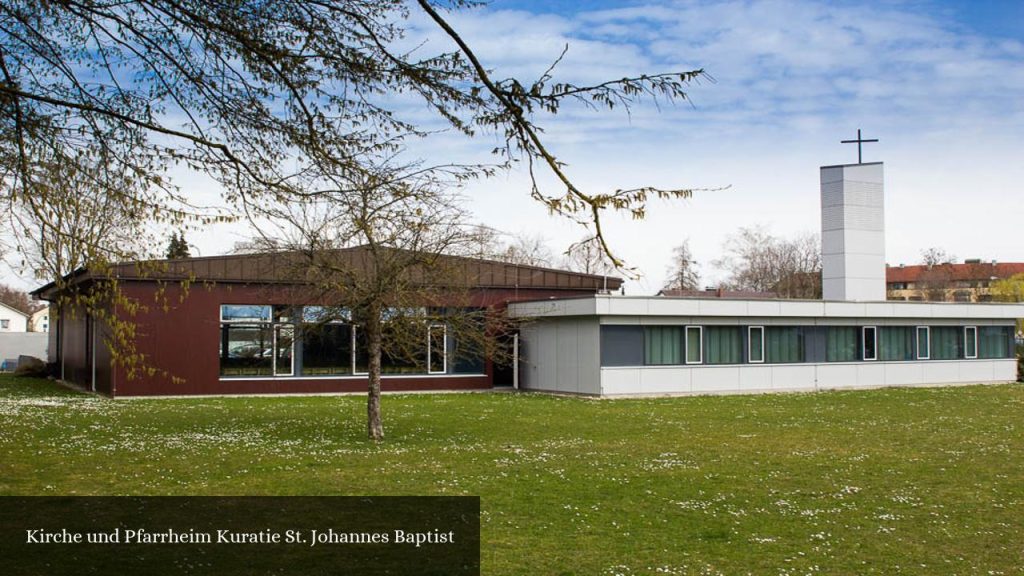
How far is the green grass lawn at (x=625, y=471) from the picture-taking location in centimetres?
1037

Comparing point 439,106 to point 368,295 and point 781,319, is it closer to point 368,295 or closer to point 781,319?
point 368,295

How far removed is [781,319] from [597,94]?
30.5m

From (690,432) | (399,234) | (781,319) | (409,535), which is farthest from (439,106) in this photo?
(781,319)

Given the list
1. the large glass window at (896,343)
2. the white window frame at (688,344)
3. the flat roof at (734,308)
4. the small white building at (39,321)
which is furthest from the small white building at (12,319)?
the large glass window at (896,343)

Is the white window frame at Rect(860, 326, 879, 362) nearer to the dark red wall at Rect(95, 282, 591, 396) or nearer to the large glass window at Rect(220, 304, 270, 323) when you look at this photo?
the dark red wall at Rect(95, 282, 591, 396)

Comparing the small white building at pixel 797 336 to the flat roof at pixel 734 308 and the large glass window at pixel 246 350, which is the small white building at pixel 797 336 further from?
the large glass window at pixel 246 350

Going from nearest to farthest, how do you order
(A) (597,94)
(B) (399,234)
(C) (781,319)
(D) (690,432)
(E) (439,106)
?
(A) (597,94) → (E) (439,106) → (B) (399,234) → (D) (690,432) → (C) (781,319)

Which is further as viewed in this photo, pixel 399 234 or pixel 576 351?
pixel 576 351

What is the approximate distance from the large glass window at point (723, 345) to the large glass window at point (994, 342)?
14253mm

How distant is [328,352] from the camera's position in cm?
3406

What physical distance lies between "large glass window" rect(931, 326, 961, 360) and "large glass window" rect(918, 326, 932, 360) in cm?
31

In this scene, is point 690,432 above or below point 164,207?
below

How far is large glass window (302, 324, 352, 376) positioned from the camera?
33.8 meters

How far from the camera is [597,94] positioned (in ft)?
24.3
